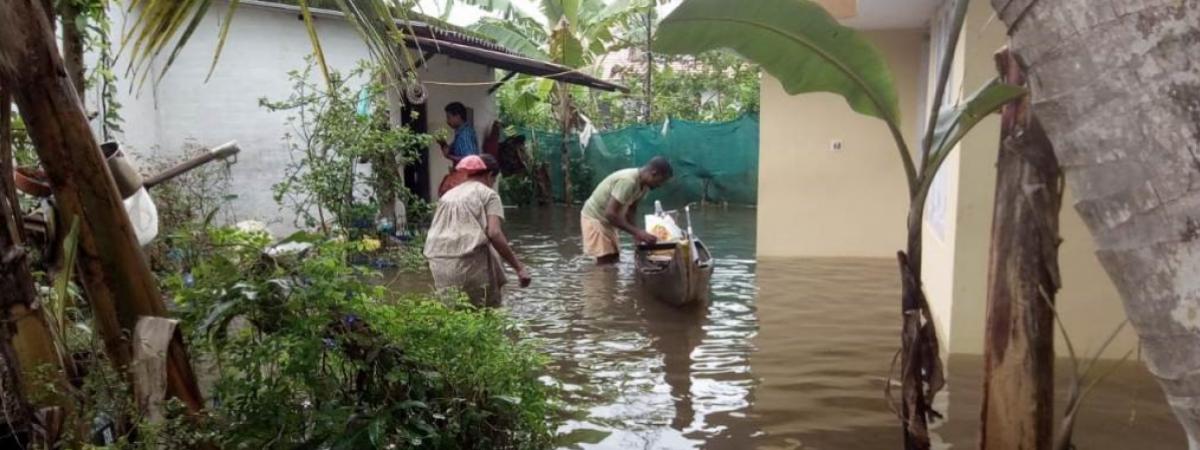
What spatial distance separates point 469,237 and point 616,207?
10.3 ft

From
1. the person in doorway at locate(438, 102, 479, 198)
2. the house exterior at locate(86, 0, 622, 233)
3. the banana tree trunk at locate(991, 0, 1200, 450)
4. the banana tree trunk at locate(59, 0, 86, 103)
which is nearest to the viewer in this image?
the banana tree trunk at locate(991, 0, 1200, 450)

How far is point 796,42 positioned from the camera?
293 cm

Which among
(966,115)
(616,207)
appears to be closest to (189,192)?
(616,207)

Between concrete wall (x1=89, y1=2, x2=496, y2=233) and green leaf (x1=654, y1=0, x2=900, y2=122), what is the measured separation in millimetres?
6247

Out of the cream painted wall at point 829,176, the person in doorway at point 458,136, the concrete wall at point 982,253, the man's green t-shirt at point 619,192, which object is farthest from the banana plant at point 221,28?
the person in doorway at point 458,136

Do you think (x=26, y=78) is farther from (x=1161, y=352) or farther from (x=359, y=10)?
(x=1161, y=352)

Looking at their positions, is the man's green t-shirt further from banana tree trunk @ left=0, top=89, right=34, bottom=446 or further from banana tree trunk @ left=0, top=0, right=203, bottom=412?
banana tree trunk @ left=0, top=89, right=34, bottom=446

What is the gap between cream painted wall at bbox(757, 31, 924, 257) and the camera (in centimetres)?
1037

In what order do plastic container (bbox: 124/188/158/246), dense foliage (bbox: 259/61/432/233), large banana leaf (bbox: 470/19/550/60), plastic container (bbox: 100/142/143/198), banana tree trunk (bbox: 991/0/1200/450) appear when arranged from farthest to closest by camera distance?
large banana leaf (bbox: 470/19/550/60)
dense foliage (bbox: 259/61/432/233)
plastic container (bbox: 124/188/158/246)
plastic container (bbox: 100/142/143/198)
banana tree trunk (bbox: 991/0/1200/450)

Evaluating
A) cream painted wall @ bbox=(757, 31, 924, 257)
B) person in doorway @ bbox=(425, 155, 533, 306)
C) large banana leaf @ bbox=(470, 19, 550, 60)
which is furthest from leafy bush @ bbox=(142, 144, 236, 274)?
large banana leaf @ bbox=(470, 19, 550, 60)

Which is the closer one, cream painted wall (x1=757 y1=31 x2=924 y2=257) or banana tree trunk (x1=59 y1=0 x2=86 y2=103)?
banana tree trunk (x1=59 y1=0 x2=86 y2=103)

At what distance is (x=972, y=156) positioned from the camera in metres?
6.00

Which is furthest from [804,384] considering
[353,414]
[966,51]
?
[353,414]

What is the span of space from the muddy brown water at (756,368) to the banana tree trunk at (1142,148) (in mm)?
3082
